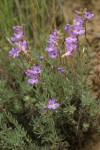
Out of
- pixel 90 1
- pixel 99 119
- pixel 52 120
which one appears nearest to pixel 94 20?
pixel 90 1

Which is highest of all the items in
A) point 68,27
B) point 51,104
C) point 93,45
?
point 93,45

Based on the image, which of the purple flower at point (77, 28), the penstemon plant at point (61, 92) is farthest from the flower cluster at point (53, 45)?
the purple flower at point (77, 28)

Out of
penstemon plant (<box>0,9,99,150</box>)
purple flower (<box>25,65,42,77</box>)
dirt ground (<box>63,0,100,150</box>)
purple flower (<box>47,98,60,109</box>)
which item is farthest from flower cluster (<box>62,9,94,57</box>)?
dirt ground (<box>63,0,100,150</box>)

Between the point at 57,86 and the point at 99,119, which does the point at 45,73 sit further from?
the point at 99,119

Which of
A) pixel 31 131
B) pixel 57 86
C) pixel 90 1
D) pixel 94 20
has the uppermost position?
pixel 90 1

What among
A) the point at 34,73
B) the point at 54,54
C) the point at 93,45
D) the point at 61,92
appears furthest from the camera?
the point at 93,45

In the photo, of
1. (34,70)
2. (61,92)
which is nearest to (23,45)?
(34,70)

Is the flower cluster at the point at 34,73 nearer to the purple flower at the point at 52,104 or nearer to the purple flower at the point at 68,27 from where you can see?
the purple flower at the point at 52,104

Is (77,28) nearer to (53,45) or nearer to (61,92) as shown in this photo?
(53,45)

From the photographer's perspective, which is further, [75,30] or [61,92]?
[61,92]
